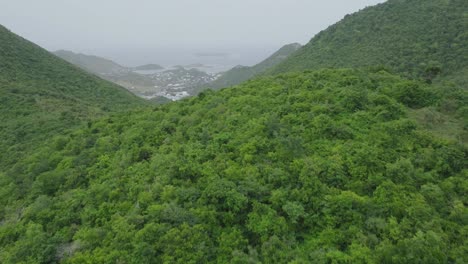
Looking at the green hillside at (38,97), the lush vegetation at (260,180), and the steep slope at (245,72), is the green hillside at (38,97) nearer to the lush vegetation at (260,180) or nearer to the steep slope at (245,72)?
the lush vegetation at (260,180)

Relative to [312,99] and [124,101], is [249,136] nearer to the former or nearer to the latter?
[312,99]

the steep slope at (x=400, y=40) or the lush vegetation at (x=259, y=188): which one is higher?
the steep slope at (x=400, y=40)

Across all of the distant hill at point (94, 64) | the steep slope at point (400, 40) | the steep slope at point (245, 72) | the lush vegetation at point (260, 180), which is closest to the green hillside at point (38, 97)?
the lush vegetation at point (260, 180)

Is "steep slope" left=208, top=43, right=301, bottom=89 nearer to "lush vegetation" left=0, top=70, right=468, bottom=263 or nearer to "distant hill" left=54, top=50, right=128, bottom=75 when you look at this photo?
"distant hill" left=54, top=50, right=128, bottom=75

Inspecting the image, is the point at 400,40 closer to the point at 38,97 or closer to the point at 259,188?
the point at 259,188

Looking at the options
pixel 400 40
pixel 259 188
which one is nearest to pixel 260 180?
pixel 259 188

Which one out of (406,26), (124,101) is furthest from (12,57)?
(406,26)
